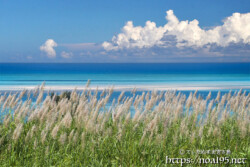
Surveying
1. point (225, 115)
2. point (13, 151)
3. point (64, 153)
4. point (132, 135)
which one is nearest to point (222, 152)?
point (225, 115)

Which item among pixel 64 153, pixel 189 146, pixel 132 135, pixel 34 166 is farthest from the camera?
pixel 132 135

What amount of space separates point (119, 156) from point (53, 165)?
1017 mm

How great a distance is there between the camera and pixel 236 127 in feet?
20.1

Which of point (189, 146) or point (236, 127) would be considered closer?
point (189, 146)

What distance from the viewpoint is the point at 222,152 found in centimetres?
473

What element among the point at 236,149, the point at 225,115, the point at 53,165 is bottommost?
the point at 53,165

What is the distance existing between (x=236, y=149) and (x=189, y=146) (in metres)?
0.76

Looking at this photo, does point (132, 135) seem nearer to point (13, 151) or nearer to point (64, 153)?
point (64, 153)

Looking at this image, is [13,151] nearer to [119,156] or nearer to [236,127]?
[119,156]

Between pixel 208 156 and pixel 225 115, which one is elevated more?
pixel 225 115

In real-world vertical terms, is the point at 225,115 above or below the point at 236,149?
above

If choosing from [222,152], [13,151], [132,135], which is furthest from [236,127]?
[13,151]

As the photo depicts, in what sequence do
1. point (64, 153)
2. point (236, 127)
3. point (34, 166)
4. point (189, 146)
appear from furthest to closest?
point (236, 127)
point (189, 146)
point (64, 153)
point (34, 166)

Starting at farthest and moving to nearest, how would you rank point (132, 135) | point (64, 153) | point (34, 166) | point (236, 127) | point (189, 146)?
1. point (236, 127)
2. point (132, 135)
3. point (189, 146)
4. point (64, 153)
5. point (34, 166)
